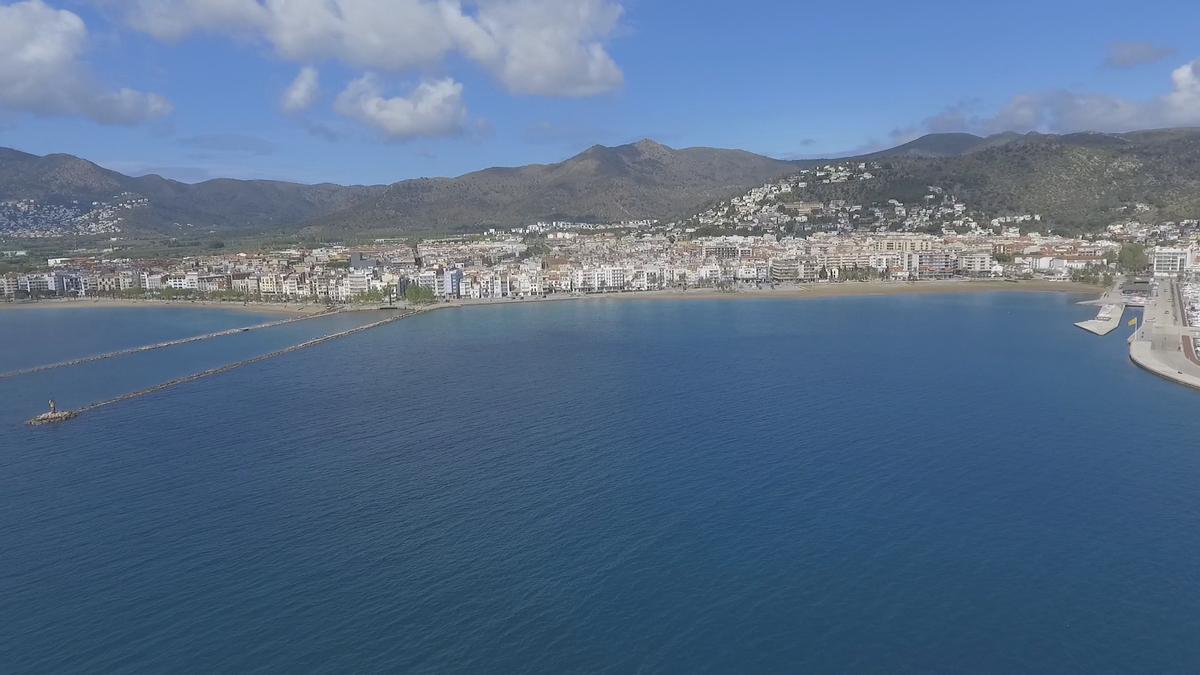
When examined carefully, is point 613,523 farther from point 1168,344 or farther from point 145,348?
point 145,348

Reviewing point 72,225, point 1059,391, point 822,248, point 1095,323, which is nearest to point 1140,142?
point 822,248

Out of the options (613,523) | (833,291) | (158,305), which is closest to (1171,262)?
(833,291)

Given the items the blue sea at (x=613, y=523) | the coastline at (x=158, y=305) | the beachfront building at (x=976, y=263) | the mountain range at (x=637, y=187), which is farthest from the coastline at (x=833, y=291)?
the mountain range at (x=637, y=187)

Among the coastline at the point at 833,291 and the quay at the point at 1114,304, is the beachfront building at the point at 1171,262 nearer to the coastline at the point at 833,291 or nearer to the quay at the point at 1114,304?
the quay at the point at 1114,304

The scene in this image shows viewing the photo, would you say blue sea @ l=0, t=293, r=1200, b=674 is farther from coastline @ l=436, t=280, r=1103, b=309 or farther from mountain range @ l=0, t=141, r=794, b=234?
mountain range @ l=0, t=141, r=794, b=234

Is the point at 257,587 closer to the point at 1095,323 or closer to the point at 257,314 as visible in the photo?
the point at 1095,323

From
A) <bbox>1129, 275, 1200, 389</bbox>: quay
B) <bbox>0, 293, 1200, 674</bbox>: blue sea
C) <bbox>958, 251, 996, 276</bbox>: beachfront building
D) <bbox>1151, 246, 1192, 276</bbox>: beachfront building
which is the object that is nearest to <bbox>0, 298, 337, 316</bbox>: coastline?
<bbox>0, 293, 1200, 674</bbox>: blue sea

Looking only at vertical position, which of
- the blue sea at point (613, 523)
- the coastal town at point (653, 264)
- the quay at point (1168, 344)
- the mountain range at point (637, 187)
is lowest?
the blue sea at point (613, 523)
